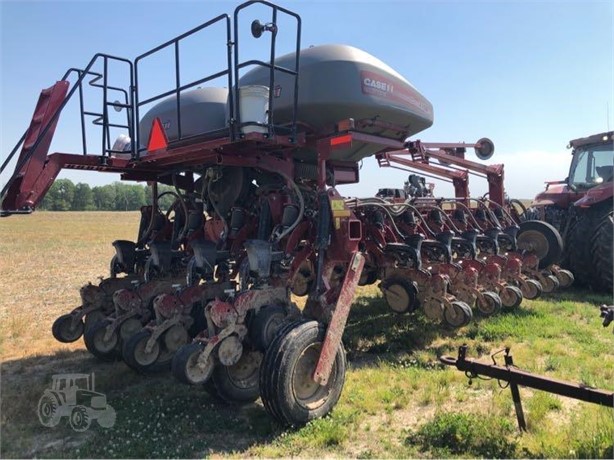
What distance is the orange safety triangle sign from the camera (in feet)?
15.6

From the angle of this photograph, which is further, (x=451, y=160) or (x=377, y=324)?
(x=451, y=160)

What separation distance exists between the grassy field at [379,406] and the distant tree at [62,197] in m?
74.9

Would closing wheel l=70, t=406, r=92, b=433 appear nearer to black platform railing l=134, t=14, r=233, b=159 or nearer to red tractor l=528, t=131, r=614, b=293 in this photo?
black platform railing l=134, t=14, r=233, b=159

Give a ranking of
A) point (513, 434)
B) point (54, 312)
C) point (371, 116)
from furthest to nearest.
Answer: point (54, 312) → point (371, 116) → point (513, 434)

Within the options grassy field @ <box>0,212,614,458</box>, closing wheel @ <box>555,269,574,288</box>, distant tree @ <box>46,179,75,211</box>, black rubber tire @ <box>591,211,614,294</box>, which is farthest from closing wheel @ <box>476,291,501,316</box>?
distant tree @ <box>46,179,75,211</box>

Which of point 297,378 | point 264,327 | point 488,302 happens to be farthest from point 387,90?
point 488,302

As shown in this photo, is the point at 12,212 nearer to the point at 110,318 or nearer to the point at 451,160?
the point at 110,318

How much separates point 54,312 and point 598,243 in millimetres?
9126

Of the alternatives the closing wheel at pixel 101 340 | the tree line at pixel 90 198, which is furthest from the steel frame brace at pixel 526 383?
the tree line at pixel 90 198

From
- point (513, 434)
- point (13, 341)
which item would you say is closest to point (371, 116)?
point (513, 434)

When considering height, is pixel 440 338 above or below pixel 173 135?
below

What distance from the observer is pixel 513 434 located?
3.71 metres

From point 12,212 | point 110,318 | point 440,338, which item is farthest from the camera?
point 440,338

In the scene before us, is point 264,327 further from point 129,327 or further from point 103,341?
point 103,341
